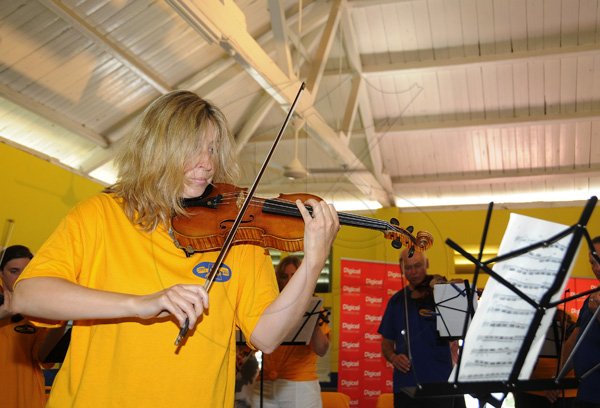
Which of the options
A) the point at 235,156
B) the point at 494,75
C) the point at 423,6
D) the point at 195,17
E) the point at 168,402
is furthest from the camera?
the point at 494,75

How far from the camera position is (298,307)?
1.62 metres

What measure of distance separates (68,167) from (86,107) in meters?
0.98

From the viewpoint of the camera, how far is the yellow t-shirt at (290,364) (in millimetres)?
4805

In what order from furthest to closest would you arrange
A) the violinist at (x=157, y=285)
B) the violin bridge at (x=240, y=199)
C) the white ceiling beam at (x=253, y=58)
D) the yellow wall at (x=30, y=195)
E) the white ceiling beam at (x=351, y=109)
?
the white ceiling beam at (x=351, y=109)
the yellow wall at (x=30, y=195)
the white ceiling beam at (x=253, y=58)
the violin bridge at (x=240, y=199)
the violinist at (x=157, y=285)

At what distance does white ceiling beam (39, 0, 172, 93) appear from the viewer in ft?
21.2

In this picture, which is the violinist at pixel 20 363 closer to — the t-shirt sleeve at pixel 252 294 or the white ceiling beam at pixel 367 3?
the t-shirt sleeve at pixel 252 294

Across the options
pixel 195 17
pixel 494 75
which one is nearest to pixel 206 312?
pixel 195 17

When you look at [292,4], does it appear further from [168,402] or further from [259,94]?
[168,402]

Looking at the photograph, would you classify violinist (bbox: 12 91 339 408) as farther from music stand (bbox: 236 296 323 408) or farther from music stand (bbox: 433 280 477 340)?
music stand (bbox: 236 296 323 408)

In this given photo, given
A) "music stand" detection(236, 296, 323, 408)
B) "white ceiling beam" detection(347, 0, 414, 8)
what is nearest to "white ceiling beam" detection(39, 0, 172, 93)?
"white ceiling beam" detection(347, 0, 414, 8)

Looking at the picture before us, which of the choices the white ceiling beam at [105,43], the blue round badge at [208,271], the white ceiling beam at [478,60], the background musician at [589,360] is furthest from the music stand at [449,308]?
the white ceiling beam at [478,60]

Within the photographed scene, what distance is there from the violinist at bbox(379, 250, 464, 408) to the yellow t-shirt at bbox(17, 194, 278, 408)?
2821mm

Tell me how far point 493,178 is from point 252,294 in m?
10.7

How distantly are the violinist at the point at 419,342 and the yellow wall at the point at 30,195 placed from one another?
15.3ft
